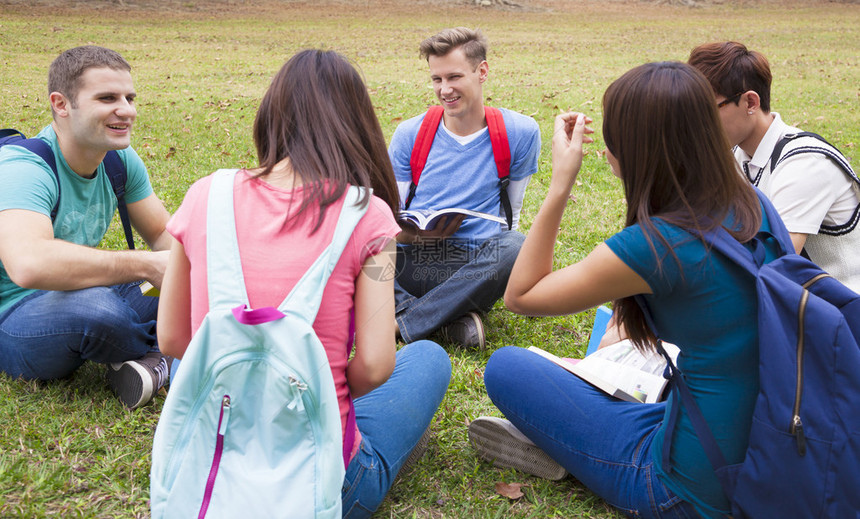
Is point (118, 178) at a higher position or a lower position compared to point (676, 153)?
lower

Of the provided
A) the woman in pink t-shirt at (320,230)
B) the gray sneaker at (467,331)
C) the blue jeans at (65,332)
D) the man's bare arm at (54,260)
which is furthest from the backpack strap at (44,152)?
the gray sneaker at (467,331)

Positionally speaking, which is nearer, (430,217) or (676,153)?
(676,153)

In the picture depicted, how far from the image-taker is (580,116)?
233 cm

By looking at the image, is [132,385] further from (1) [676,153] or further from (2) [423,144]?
(1) [676,153]

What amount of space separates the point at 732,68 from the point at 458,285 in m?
1.64

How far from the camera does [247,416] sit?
1756 mm

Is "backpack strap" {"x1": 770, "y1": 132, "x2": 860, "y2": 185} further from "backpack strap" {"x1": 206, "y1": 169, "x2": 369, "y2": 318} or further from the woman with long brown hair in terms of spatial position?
"backpack strap" {"x1": 206, "y1": 169, "x2": 369, "y2": 318}

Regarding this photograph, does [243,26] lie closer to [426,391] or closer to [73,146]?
[73,146]

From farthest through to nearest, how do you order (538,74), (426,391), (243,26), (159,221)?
(243,26)
(538,74)
(159,221)
(426,391)

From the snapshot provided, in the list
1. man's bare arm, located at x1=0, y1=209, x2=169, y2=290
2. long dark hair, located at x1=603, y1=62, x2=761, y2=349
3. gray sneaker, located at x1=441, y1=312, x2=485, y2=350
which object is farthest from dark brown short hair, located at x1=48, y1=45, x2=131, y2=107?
long dark hair, located at x1=603, y1=62, x2=761, y2=349

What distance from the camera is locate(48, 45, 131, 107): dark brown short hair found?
3252mm

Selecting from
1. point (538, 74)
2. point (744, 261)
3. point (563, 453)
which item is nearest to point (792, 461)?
point (744, 261)

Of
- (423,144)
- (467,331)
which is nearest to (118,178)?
(423,144)

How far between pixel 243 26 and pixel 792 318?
2174cm
